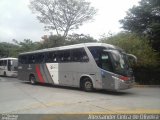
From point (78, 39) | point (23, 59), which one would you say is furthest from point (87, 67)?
point (78, 39)

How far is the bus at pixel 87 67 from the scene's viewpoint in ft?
46.8

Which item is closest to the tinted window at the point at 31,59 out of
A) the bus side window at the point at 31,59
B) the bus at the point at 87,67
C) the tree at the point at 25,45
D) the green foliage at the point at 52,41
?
the bus side window at the point at 31,59

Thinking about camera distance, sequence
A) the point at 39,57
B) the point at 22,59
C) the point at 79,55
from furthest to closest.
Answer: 1. the point at 22,59
2. the point at 39,57
3. the point at 79,55

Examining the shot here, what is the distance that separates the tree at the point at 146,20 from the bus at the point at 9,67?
14.3m

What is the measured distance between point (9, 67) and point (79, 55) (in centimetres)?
1800

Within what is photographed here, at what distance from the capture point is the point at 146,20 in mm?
25938

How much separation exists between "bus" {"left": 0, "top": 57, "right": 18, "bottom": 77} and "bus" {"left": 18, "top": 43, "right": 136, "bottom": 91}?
1138 cm

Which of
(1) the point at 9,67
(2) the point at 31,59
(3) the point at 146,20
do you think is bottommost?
(1) the point at 9,67

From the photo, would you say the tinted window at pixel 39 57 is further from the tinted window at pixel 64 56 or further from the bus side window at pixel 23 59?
the tinted window at pixel 64 56

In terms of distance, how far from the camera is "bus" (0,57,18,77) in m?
31.2

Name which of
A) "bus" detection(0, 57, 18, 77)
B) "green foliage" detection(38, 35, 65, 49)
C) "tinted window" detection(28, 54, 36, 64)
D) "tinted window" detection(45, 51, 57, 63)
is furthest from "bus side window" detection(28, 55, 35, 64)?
"green foliage" detection(38, 35, 65, 49)

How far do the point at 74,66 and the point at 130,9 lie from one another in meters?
13.2

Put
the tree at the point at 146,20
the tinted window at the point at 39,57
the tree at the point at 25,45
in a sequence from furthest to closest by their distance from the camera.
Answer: the tree at the point at 25,45 < the tree at the point at 146,20 < the tinted window at the point at 39,57

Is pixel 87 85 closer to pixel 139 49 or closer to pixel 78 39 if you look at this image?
pixel 139 49
